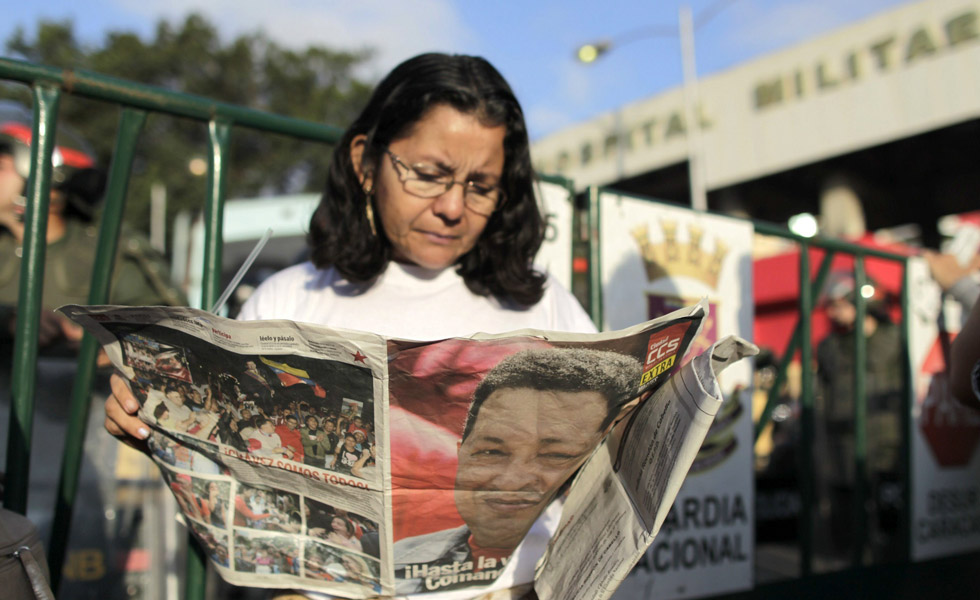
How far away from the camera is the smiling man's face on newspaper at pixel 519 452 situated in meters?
1.08

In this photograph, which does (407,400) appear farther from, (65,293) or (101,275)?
(65,293)

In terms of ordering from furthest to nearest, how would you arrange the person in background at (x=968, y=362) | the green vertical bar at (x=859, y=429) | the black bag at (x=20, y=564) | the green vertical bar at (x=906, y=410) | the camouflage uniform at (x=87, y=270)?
the green vertical bar at (x=906, y=410), the green vertical bar at (x=859, y=429), the camouflage uniform at (x=87, y=270), the person in background at (x=968, y=362), the black bag at (x=20, y=564)

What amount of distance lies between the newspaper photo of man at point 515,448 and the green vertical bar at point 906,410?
89.1 inches

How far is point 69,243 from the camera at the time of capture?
2.47 meters

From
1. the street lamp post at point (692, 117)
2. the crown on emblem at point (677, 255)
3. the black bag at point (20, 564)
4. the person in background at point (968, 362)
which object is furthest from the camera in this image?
the street lamp post at point (692, 117)

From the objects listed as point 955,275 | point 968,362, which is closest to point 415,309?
point 968,362

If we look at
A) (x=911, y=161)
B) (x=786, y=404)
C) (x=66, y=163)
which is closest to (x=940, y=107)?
(x=911, y=161)

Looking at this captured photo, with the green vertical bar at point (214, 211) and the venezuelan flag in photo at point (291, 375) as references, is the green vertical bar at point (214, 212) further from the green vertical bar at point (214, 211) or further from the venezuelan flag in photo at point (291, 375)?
the venezuelan flag in photo at point (291, 375)

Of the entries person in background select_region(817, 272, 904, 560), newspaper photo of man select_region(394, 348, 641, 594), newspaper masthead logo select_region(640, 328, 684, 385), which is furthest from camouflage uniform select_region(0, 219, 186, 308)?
person in background select_region(817, 272, 904, 560)

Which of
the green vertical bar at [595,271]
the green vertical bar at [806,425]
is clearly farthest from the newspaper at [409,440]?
the green vertical bar at [806,425]

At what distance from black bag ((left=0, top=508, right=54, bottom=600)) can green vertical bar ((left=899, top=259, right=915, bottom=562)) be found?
2860 millimetres

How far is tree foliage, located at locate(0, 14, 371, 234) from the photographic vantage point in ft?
82.4

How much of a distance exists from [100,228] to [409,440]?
2.85ft

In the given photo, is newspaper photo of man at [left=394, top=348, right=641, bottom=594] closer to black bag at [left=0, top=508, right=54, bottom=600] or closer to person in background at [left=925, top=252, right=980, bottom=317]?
black bag at [left=0, top=508, right=54, bottom=600]
